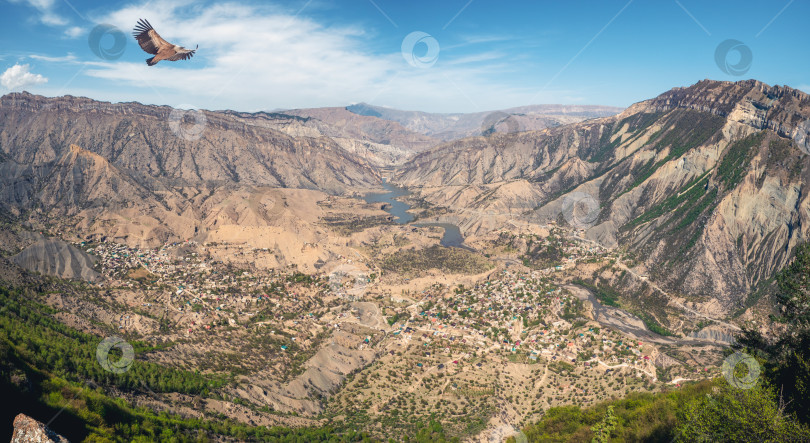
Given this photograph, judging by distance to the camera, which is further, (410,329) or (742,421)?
(410,329)

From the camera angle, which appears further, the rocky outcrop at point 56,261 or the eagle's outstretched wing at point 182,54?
the rocky outcrop at point 56,261

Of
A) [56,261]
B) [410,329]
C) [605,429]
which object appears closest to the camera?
[605,429]

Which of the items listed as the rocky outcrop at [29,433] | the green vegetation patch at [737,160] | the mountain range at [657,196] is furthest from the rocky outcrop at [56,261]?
the green vegetation patch at [737,160]

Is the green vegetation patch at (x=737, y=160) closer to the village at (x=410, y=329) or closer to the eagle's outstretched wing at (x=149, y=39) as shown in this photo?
the village at (x=410, y=329)

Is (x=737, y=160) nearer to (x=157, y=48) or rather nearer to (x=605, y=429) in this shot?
(x=605, y=429)

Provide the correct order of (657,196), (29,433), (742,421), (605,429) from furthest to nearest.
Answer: (657,196)
(605,429)
(742,421)
(29,433)

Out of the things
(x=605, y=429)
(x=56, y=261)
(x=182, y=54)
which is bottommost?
(x=56, y=261)

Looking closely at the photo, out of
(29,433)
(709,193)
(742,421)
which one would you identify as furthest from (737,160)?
(29,433)
